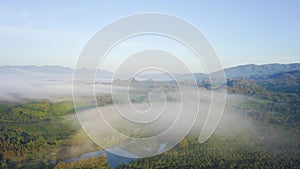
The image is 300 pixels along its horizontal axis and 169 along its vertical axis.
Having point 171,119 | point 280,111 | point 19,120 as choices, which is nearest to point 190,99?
point 171,119

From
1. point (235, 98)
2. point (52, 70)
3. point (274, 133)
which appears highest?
point (52, 70)

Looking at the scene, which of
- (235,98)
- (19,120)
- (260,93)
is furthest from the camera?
(260,93)

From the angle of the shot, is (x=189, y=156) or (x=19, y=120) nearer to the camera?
(x=189, y=156)

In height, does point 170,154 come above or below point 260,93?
below

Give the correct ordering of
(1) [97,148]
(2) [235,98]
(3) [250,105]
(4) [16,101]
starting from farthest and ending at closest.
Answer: (2) [235,98] < (3) [250,105] < (4) [16,101] < (1) [97,148]

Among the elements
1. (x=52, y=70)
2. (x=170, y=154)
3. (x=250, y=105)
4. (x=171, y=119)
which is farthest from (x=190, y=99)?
(x=52, y=70)

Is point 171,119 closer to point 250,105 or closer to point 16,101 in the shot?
point 16,101

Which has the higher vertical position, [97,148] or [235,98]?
[235,98]

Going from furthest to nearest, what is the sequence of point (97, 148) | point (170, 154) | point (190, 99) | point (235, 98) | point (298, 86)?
point (298, 86) → point (235, 98) → point (97, 148) → point (170, 154) → point (190, 99)

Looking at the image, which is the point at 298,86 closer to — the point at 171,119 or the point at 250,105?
the point at 250,105
